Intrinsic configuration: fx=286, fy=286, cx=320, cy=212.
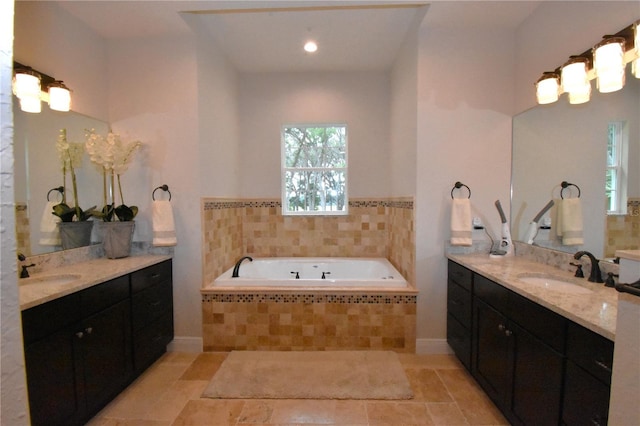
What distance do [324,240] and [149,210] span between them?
1.91 metres

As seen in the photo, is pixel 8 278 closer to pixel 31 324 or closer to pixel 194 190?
pixel 31 324

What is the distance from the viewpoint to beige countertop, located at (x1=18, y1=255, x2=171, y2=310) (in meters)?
1.43

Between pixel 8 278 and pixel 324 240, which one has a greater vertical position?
pixel 8 278

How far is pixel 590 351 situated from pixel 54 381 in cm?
243

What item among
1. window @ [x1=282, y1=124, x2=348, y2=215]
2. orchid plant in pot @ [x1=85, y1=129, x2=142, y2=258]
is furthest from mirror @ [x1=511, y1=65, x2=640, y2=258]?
orchid plant in pot @ [x1=85, y1=129, x2=142, y2=258]

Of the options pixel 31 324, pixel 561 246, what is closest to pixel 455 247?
pixel 561 246

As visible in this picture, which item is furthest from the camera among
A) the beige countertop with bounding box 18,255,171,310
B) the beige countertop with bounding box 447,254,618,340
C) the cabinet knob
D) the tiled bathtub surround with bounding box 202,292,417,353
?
the tiled bathtub surround with bounding box 202,292,417,353

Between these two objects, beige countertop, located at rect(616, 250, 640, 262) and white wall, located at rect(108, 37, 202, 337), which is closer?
beige countertop, located at rect(616, 250, 640, 262)

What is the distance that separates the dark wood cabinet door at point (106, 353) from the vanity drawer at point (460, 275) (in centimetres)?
245

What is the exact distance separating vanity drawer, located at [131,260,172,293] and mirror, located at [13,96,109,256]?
604 millimetres

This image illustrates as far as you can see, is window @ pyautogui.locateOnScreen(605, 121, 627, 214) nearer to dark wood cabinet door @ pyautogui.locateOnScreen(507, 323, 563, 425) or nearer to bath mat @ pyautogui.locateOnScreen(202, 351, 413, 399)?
dark wood cabinet door @ pyautogui.locateOnScreen(507, 323, 563, 425)

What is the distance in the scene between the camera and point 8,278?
501 millimetres

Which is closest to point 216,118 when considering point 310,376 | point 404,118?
point 404,118

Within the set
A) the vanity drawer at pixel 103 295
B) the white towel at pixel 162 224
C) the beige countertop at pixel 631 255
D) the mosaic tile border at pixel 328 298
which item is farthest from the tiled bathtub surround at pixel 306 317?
the beige countertop at pixel 631 255
